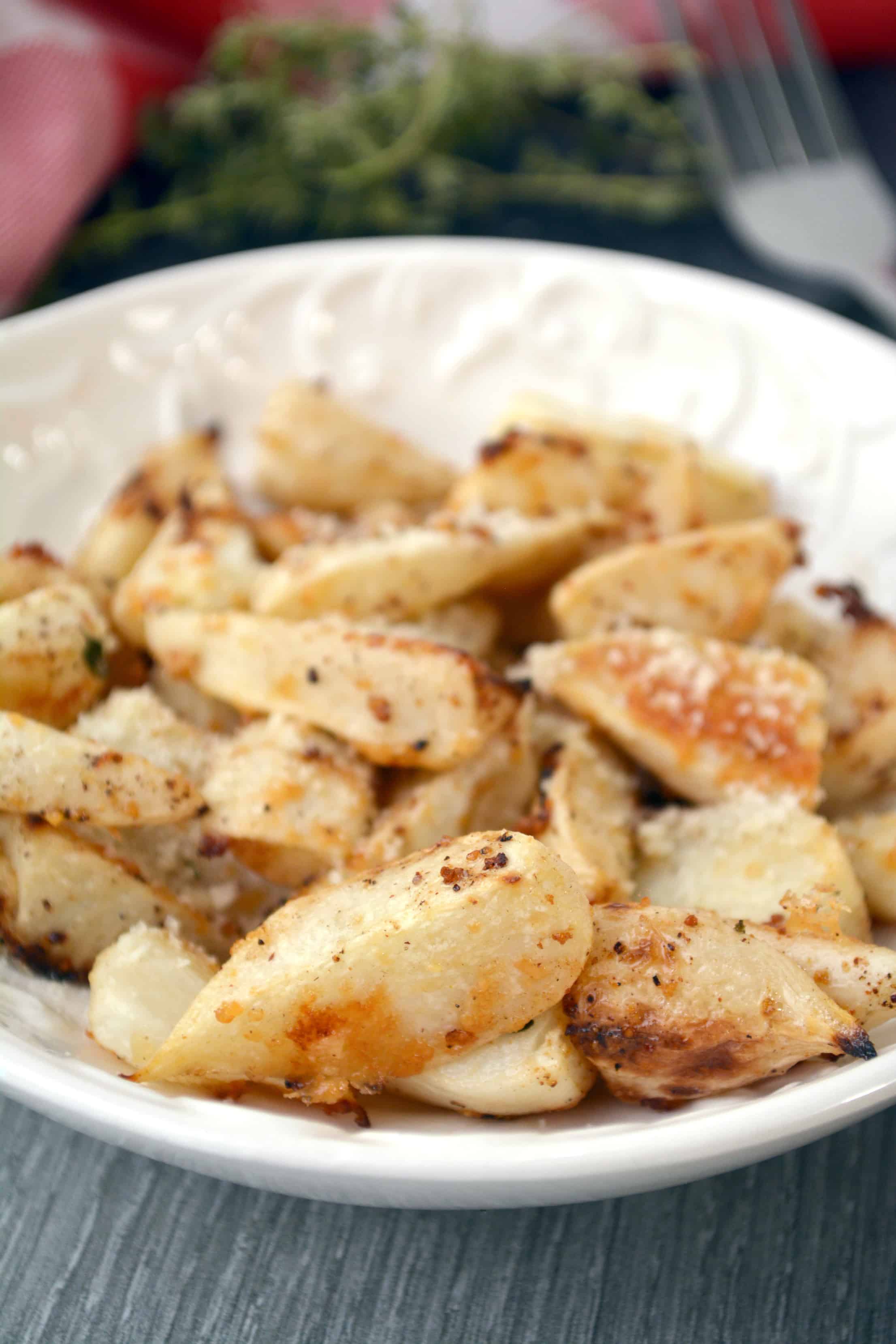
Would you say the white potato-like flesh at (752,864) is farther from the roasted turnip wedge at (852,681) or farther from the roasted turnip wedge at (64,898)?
the roasted turnip wedge at (64,898)

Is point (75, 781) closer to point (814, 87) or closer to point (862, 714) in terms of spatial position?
point (862, 714)

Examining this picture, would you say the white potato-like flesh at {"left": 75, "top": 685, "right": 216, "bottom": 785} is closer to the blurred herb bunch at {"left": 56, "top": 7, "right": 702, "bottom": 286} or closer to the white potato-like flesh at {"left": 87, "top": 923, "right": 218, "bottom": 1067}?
the white potato-like flesh at {"left": 87, "top": 923, "right": 218, "bottom": 1067}

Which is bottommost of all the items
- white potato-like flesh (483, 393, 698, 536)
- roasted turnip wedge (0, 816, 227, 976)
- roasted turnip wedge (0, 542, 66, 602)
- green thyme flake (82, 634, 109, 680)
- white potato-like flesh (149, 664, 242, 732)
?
white potato-like flesh (483, 393, 698, 536)

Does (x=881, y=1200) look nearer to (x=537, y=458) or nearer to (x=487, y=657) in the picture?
(x=487, y=657)

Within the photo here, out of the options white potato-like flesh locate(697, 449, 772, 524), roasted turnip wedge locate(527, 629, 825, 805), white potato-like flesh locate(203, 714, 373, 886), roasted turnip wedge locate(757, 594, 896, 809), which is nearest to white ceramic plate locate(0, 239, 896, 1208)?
white potato-like flesh locate(697, 449, 772, 524)

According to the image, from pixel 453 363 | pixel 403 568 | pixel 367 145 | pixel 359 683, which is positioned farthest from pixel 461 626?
pixel 367 145

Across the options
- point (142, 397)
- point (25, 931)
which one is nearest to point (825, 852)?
point (25, 931)
